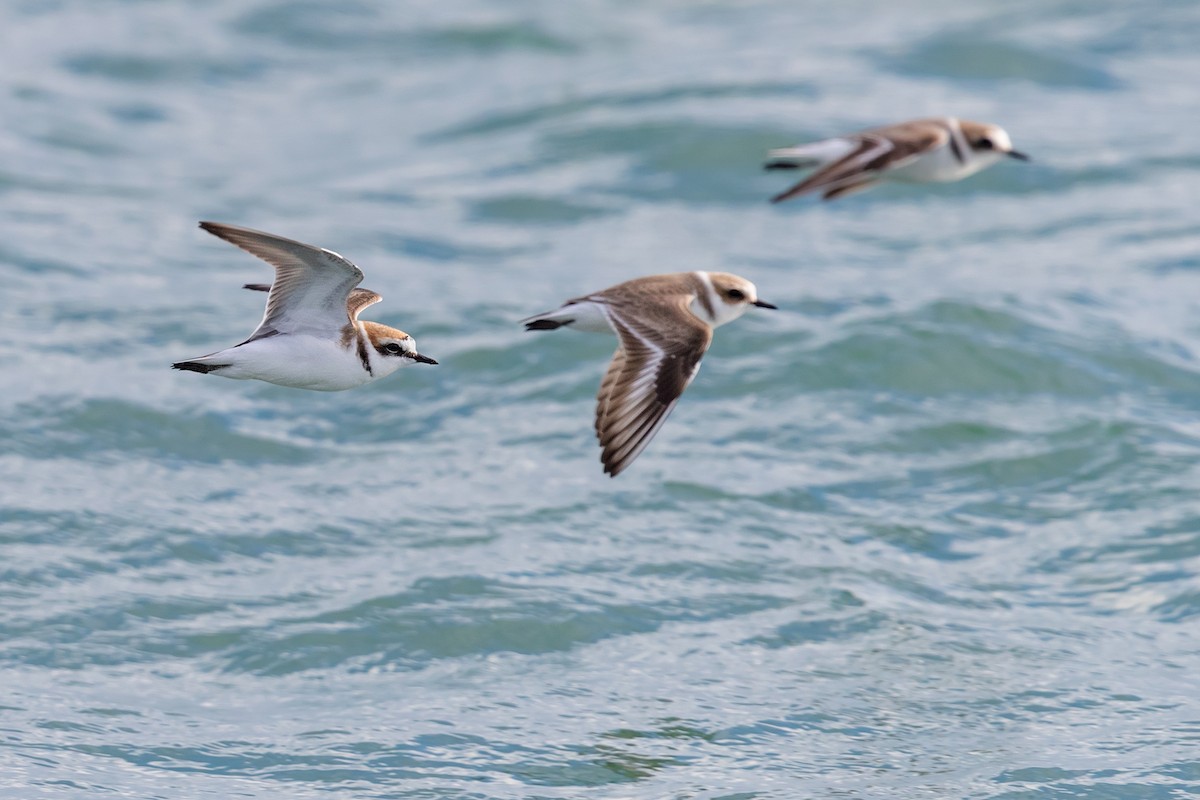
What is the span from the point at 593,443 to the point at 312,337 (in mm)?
7861

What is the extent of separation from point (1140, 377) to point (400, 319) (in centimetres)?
699

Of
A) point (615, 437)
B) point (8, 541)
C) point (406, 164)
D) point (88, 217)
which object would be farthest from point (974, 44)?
point (615, 437)

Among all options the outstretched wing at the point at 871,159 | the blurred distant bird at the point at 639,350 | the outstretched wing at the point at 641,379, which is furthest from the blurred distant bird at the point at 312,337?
the outstretched wing at the point at 871,159

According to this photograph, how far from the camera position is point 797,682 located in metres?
12.3

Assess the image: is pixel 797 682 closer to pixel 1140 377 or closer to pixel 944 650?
pixel 944 650

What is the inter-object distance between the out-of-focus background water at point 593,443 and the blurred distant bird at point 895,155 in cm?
343

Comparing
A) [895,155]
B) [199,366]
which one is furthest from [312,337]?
[895,155]

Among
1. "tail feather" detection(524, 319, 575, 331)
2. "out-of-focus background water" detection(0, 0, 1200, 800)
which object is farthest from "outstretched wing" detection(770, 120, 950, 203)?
"out-of-focus background water" detection(0, 0, 1200, 800)

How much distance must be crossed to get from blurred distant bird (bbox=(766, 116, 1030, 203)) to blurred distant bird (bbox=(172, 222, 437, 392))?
9.32 ft

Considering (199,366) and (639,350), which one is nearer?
(199,366)

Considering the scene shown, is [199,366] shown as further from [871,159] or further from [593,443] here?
[593,443]

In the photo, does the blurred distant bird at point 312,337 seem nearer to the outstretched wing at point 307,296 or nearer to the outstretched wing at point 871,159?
the outstretched wing at point 307,296

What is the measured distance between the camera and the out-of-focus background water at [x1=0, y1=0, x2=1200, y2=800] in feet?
38.1

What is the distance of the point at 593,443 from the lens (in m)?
16.0
